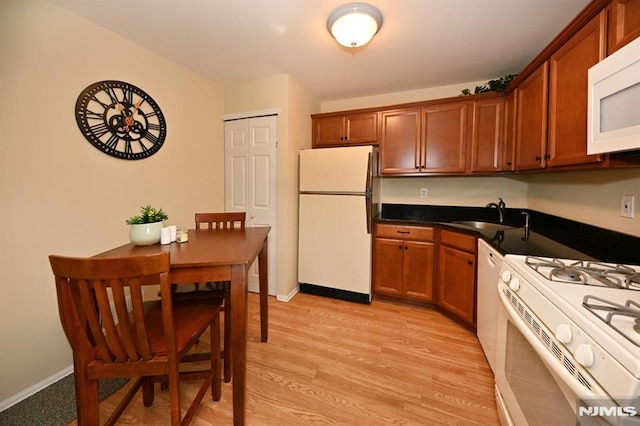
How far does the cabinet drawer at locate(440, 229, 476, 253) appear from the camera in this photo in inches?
82.2

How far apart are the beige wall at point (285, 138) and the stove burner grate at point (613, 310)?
2.34 metres

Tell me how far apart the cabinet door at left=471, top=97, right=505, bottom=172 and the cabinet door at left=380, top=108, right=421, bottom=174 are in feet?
1.76

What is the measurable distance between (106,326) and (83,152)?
4.92ft

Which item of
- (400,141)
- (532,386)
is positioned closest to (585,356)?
(532,386)

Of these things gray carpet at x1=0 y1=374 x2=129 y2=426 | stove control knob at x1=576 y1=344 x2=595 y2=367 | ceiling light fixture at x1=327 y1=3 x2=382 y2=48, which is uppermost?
ceiling light fixture at x1=327 y1=3 x2=382 y2=48

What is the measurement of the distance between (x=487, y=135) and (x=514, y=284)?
1.92 metres

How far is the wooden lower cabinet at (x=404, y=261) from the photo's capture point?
252 centimetres

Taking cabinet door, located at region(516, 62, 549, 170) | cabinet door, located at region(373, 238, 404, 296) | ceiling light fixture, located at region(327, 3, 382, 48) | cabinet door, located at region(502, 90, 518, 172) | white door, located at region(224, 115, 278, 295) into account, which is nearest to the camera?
ceiling light fixture, located at region(327, 3, 382, 48)

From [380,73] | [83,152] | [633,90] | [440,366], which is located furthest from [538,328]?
[83,152]

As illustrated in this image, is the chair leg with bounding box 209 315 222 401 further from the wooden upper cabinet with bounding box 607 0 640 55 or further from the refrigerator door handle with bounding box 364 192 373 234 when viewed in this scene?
the wooden upper cabinet with bounding box 607 0 640 55

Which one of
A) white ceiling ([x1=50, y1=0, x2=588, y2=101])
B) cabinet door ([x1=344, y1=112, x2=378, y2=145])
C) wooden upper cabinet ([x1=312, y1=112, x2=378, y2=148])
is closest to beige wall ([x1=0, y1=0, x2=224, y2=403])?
white ceiling ([x1=50, y1=0, x2=588, y2=101])

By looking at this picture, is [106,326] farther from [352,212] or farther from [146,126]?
[352,212]

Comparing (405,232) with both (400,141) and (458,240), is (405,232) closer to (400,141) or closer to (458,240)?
(458,240)

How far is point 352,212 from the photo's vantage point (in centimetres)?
263
